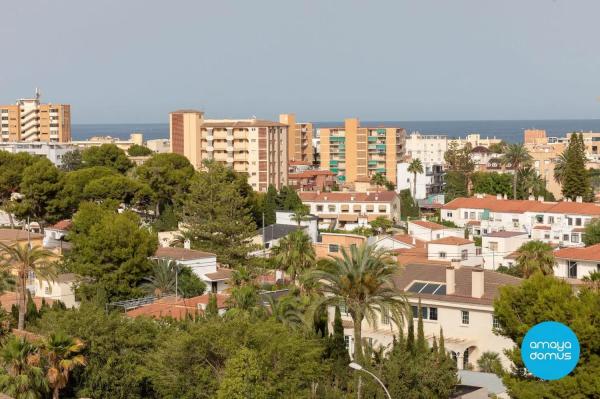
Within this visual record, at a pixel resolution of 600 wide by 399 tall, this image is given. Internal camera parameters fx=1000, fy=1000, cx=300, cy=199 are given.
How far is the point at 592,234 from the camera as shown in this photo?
216ft

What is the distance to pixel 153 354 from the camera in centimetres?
3022

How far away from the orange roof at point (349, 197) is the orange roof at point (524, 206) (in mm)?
7286

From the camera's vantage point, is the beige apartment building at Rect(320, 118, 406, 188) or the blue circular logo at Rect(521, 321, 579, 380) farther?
the beige apartment building at Rect(320, 118, 406, 188)

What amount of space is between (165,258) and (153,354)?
21.8 m

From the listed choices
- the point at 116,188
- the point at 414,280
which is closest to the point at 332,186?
the point at 116,188

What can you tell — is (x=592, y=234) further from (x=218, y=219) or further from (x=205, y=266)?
(x=205, y=266)

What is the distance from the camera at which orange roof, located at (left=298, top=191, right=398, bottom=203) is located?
90312mm

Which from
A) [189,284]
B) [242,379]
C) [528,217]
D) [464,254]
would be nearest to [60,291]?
[189,284]

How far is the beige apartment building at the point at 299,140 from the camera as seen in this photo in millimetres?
140625

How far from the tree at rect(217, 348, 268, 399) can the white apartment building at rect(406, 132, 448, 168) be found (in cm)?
11171

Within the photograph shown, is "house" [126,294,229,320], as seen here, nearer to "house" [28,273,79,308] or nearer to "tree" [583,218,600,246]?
"house" [28,273,79,308]

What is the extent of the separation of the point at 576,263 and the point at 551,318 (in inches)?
1156

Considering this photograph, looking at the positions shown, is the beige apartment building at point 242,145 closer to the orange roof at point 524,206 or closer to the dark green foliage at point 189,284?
the orange roof at point 524,206

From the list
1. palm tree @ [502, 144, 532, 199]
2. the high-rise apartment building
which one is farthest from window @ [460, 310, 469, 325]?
the high-rise apartment building
